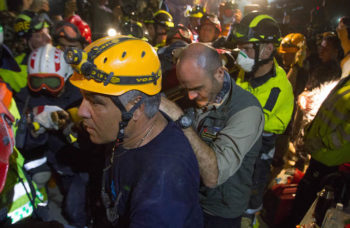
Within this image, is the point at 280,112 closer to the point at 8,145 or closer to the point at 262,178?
the point at 262,178

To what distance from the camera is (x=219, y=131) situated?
7.28ft

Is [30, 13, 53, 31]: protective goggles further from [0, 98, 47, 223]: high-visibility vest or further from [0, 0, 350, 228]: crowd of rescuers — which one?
[0, 98, 47, 223]: high-visibility vest

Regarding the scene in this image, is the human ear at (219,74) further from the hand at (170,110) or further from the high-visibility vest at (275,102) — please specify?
the high-visibility vest at (275,102)

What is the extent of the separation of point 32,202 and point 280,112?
10.4ft

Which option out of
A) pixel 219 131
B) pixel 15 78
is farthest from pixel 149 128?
pixel 15 78

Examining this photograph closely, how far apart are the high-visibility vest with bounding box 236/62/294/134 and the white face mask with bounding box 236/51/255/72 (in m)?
0.33

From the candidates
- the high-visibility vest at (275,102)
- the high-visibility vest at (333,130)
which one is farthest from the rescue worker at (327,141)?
the high-visibility vest at (275,102)

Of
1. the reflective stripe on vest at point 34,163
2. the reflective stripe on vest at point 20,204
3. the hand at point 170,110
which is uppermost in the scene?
the hand at point 170,110

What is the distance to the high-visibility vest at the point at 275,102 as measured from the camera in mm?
3180

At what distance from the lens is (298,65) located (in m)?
5.30

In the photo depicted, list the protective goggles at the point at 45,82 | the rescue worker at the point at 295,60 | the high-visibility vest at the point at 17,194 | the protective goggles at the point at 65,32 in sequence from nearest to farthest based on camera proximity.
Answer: the high-visibility vest at the point at 17,194 → the protective goggles at the point at 45,82 → the protective goggles at the point at 65,32 → the rescue worker at the point at 295,60

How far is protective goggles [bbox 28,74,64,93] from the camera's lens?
→ 3.32 metres

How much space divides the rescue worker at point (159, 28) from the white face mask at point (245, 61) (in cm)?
296

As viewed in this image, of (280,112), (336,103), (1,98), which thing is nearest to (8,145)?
(1,98)
